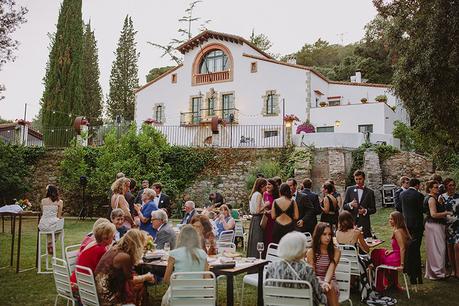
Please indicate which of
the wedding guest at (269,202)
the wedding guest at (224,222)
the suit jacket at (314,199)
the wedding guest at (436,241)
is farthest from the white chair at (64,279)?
the wedding guest at (436,241)

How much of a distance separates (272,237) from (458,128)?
15.7 ft

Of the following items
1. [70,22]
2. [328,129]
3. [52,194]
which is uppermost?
[70,22]

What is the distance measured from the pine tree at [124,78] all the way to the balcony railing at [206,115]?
36.0ft

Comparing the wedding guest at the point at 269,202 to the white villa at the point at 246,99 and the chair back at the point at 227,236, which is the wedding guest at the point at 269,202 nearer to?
the chair back at the point at 227,236

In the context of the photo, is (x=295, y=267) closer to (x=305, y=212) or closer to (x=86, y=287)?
(x=86, y=287)

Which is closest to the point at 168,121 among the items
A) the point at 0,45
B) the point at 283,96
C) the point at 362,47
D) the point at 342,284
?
the point at 283,96

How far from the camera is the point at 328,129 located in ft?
76.7

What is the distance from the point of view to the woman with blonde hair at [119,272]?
167 inches

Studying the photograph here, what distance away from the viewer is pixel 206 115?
1094 inches

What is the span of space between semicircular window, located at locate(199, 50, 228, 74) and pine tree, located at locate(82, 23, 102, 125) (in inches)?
535

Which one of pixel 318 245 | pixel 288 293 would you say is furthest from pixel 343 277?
pixel 288 293

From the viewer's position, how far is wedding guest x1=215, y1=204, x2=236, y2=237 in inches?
368

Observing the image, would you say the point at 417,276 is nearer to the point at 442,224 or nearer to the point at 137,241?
the point at 442,224

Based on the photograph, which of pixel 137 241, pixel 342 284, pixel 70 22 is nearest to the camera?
pixel 137 241
